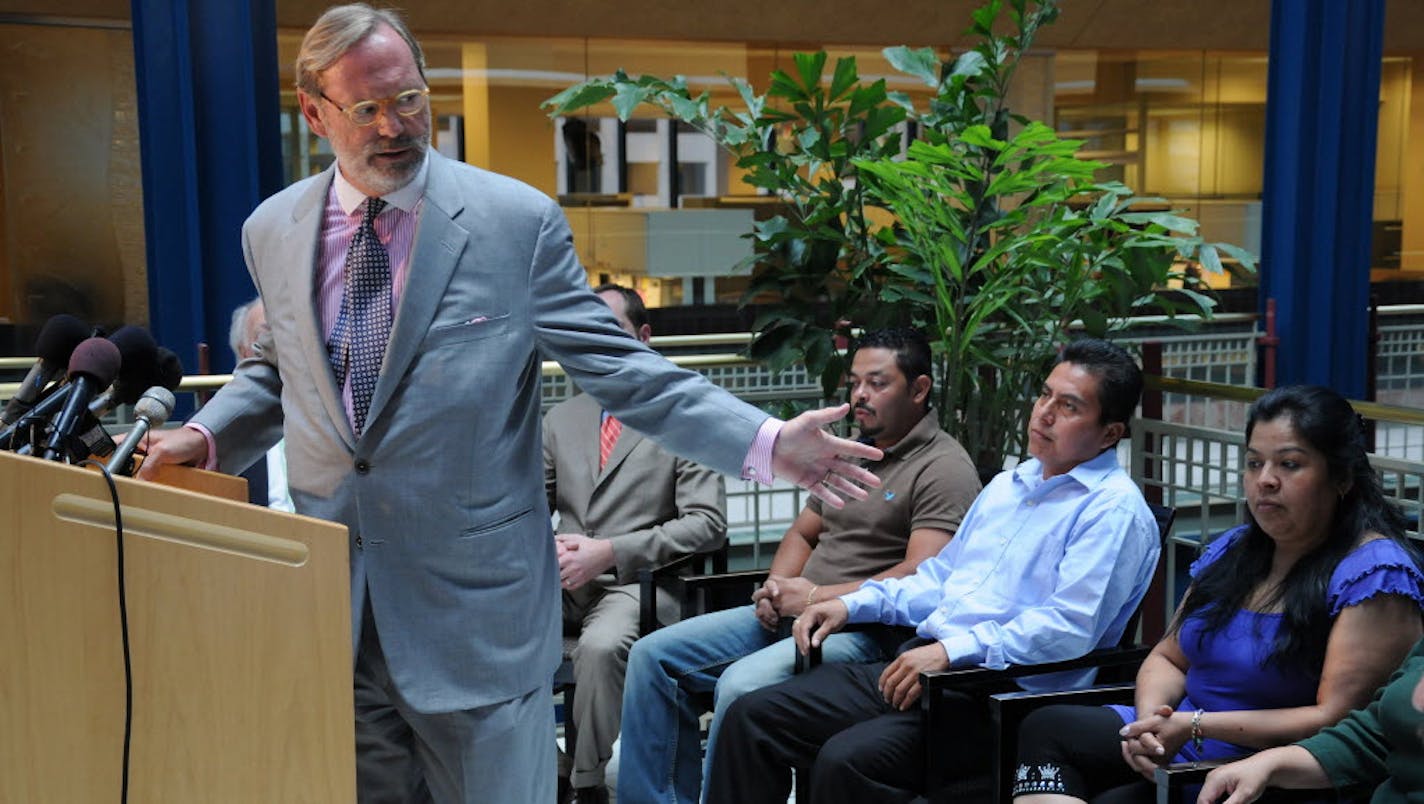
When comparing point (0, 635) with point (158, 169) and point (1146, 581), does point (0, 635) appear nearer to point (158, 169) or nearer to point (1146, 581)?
point (1146, 581)

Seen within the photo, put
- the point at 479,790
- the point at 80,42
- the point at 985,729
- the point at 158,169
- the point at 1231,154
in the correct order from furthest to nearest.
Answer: the point at 1231,154
the point at 80,42
the point at 158,169
the point at 985,729
the point at 479,790

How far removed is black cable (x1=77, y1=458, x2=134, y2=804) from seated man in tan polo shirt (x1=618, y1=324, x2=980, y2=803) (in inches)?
80.0

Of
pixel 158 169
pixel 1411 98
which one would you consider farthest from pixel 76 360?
pixel 1411 98

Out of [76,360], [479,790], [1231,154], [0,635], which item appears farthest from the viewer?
[1231,154]

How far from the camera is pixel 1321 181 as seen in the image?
5.89 m

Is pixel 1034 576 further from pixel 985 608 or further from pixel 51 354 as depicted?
pixel 51 354

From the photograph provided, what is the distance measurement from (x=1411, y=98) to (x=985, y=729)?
10621 mm

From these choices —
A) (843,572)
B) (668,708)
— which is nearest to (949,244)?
(843,572)

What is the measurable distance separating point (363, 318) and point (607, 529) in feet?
Answer: 6.67

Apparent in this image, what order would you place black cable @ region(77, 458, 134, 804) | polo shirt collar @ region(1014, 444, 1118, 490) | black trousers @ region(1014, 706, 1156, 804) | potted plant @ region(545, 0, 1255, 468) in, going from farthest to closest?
potted plant @ region(545, 0, 1255, 468) < polo shirt collar @ region(1014, 444, 1118, 490) < black trousers @ region(1014, 706, 1156, 804) < black cable @ region(77, 458, 134, 804)

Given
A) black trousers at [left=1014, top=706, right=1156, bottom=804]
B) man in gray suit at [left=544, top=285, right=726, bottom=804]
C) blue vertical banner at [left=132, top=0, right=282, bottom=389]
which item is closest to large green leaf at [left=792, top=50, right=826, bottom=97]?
man in gray suit at [left=544, top=285, right=726, bottom=804]

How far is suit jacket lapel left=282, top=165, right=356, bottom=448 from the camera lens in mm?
2137

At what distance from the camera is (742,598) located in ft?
13.5

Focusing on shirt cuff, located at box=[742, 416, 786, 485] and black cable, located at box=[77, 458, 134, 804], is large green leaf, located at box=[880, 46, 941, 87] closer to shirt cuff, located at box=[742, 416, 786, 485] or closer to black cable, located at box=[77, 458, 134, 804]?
shirt cuff, located at box=[742, 416, 786, 485]
